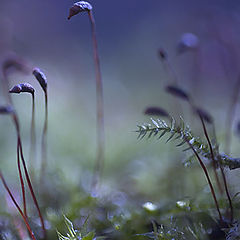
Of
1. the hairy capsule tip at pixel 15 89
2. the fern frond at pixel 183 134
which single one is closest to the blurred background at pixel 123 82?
the fern frond at pixel 183 134

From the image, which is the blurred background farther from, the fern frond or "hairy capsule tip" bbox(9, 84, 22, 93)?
"hairy capsule tip" bbox(9, 84, 22, 93)

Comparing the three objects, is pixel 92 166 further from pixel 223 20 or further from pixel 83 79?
pixel 83 79

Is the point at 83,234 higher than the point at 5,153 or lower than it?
lower

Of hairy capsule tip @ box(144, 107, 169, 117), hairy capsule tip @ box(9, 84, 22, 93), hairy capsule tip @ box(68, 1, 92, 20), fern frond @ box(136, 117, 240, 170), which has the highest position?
hairy capsule tip @ box(68, 1, 92, 20)

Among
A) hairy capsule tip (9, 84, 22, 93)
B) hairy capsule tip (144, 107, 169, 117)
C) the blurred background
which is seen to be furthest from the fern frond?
the blurred background

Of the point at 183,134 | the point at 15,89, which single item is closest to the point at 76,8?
the point at 15,89

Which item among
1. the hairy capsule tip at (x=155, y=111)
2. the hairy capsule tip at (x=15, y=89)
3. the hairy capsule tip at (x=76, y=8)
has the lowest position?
the hairy capsule tip at (x=155, y=111)

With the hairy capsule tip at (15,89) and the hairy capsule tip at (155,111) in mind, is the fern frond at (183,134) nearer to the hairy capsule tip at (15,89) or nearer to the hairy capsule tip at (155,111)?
the hairy capsule tip at (155,111)

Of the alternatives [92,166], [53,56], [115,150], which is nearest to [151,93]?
[115,150]
